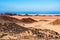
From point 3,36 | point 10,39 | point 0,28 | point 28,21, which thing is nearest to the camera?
point 10,39

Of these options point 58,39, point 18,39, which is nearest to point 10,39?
point 18,39

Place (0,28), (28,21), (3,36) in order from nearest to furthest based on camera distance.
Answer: (3,36) < (0,28) < (28,21)

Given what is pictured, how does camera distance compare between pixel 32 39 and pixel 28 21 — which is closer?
pixel 32 39

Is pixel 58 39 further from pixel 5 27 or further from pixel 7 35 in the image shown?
pixel 5 27

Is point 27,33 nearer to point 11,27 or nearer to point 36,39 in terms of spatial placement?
point 36,39

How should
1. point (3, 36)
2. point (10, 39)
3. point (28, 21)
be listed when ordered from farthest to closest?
point (28, 21) < point (3, 36) < point (10, 39)

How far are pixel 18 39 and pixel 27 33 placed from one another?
1557 millimetres

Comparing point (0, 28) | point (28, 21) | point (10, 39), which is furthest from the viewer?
point (28, 21)

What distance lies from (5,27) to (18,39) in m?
3.65

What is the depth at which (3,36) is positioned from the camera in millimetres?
13922

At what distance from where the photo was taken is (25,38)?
13445 mm

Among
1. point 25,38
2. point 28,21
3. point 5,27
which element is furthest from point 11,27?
point 28,21

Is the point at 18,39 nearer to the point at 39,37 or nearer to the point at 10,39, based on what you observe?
the point at 10,39

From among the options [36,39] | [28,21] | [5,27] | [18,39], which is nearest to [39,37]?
[36,39]
